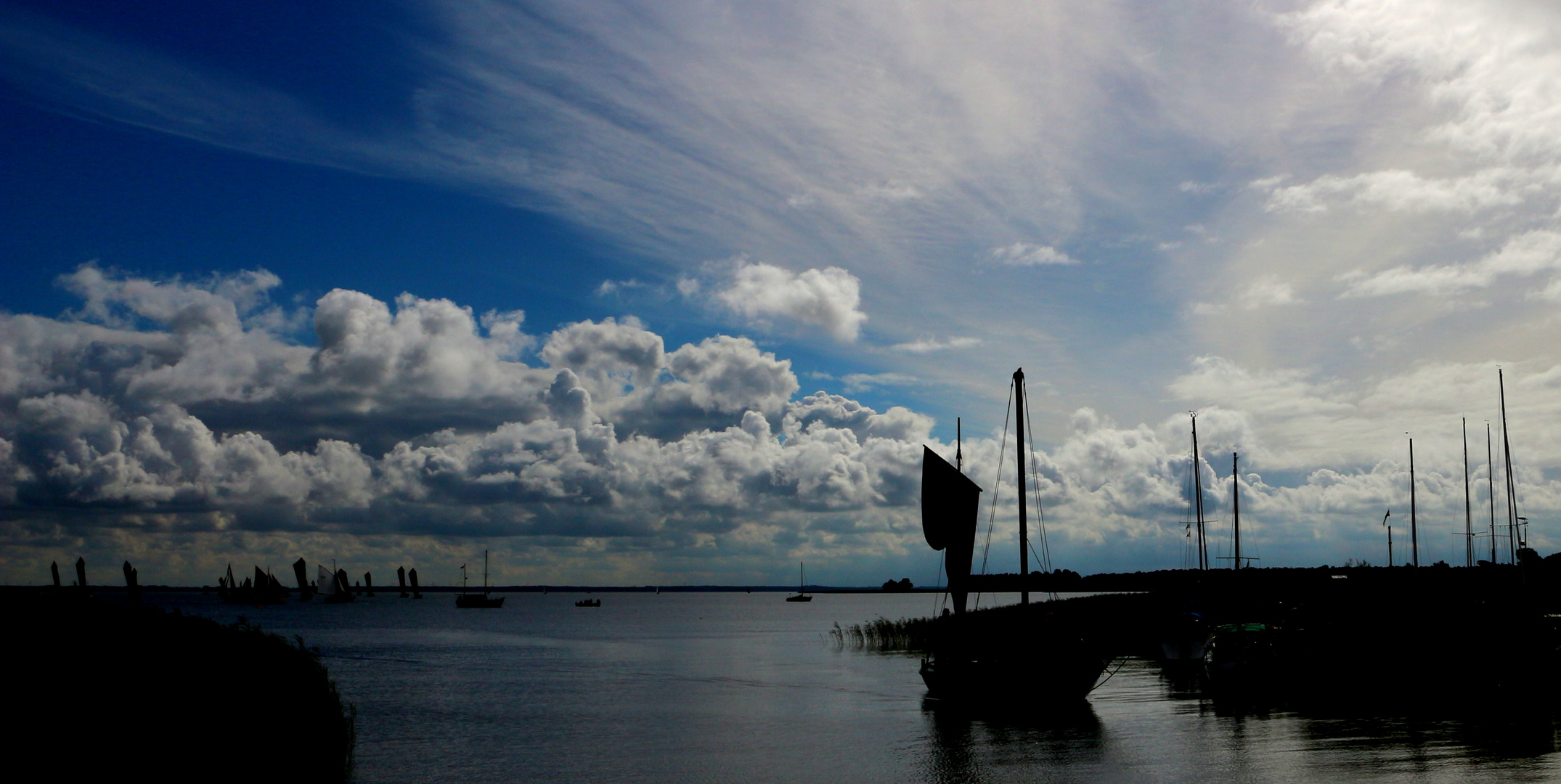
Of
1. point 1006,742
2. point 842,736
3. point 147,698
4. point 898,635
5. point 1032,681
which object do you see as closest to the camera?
point 147,698

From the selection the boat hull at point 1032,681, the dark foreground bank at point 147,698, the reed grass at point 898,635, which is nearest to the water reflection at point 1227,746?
the boat hull at point 1032,681

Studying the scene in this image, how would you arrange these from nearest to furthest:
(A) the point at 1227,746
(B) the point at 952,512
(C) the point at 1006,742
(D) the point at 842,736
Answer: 1. (A) the point at 1227,746
2. (C) the point at 1006,742
3. (D) the point at 842,736
4. (B) the point at 952,512

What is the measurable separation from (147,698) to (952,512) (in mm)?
28698

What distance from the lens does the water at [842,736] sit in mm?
26297

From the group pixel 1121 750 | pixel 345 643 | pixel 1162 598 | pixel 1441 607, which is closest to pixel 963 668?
pixel 1121 750

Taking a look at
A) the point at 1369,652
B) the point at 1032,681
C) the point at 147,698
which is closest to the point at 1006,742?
the point at 1032,681

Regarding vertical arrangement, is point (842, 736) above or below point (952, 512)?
below

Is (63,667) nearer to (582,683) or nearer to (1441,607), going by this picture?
(582,683)

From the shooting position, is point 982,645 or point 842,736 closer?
point 842,736

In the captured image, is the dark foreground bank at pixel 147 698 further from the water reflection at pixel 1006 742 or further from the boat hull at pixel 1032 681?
the boat hull at pixel 1032 681

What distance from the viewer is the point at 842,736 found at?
119 feet

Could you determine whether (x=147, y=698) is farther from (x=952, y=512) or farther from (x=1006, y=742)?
(x=952, y=512)

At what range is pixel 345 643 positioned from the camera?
10469 centimetres

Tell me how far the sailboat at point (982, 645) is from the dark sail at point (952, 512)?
28mm
